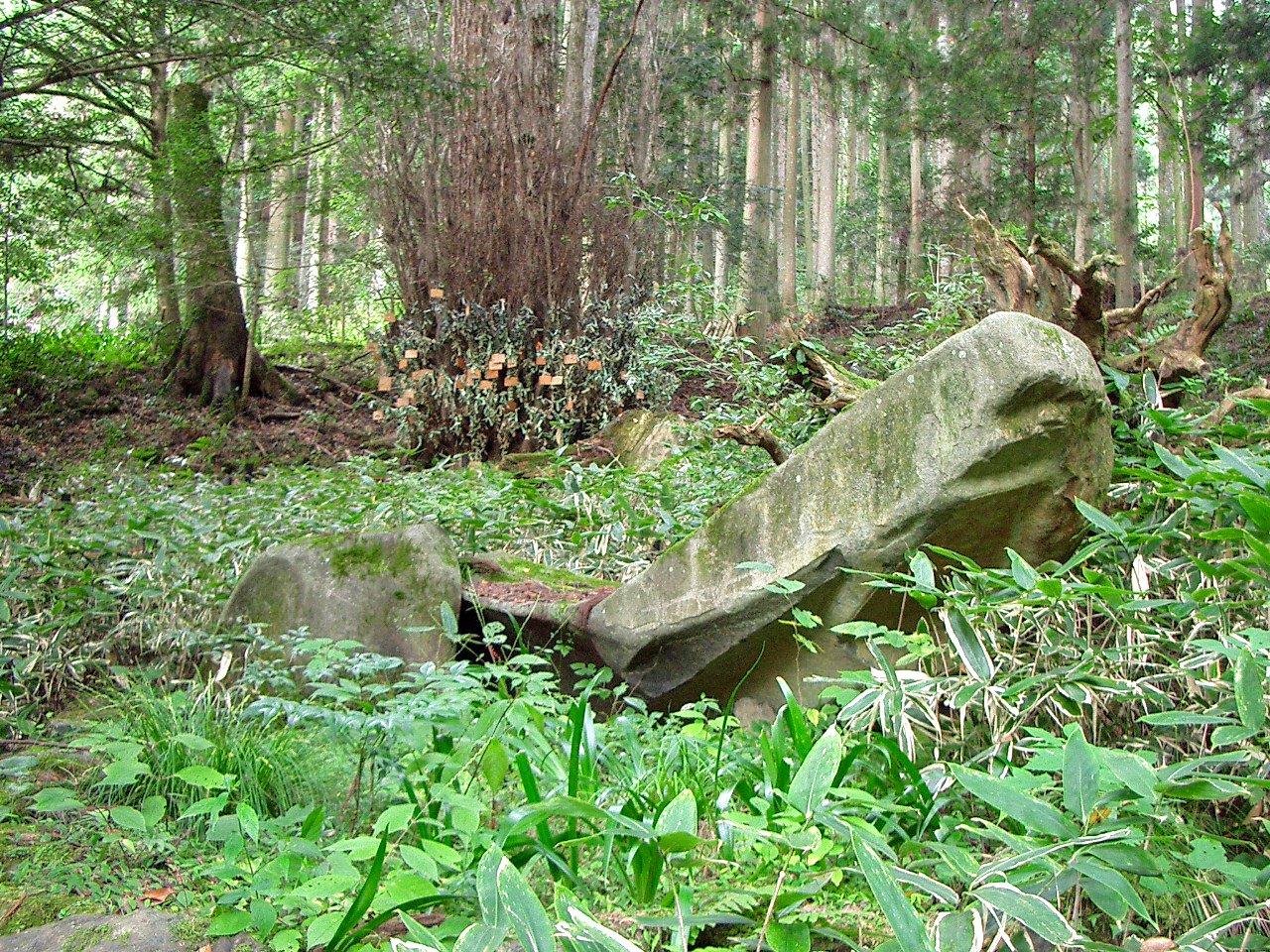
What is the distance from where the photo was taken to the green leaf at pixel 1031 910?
150 centimetres

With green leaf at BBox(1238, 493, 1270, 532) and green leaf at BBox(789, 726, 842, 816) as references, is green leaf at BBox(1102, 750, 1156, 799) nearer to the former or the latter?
green leaf at BBox(789, 726, 842, 816)

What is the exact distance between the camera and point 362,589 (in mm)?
3979

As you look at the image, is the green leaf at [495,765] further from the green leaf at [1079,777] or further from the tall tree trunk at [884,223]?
the tall tree trunk at [884,223]

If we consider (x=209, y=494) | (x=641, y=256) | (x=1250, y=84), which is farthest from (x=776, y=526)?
(x=1250, y=84)

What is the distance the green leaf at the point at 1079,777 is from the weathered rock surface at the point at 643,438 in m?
4.34

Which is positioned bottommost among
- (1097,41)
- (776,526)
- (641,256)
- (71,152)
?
(776,526)

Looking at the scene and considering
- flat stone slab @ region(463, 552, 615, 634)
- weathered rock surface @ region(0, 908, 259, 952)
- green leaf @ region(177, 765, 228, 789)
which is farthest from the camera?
flat stone slab @ region(463, 552, 615, 634)

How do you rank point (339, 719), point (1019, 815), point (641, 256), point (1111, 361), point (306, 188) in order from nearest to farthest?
1. point (1019, 815)
2. point (339, 719)
3. point (1111, 361)
4. point (641, 256)
5. point (306, 188)

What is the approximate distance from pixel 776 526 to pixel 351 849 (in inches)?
74.3

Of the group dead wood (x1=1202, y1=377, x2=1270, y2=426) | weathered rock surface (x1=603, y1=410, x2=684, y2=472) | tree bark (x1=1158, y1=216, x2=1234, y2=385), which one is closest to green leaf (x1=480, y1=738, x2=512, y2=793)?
dead wood (x1=1202, y1=377, x2=1270, y2=426)

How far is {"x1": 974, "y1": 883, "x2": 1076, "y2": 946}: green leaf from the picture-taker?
1497 millimetres

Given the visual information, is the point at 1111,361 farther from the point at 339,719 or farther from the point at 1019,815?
the point at 339,719

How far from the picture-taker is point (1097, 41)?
512 inches

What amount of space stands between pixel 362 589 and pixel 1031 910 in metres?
2.92
